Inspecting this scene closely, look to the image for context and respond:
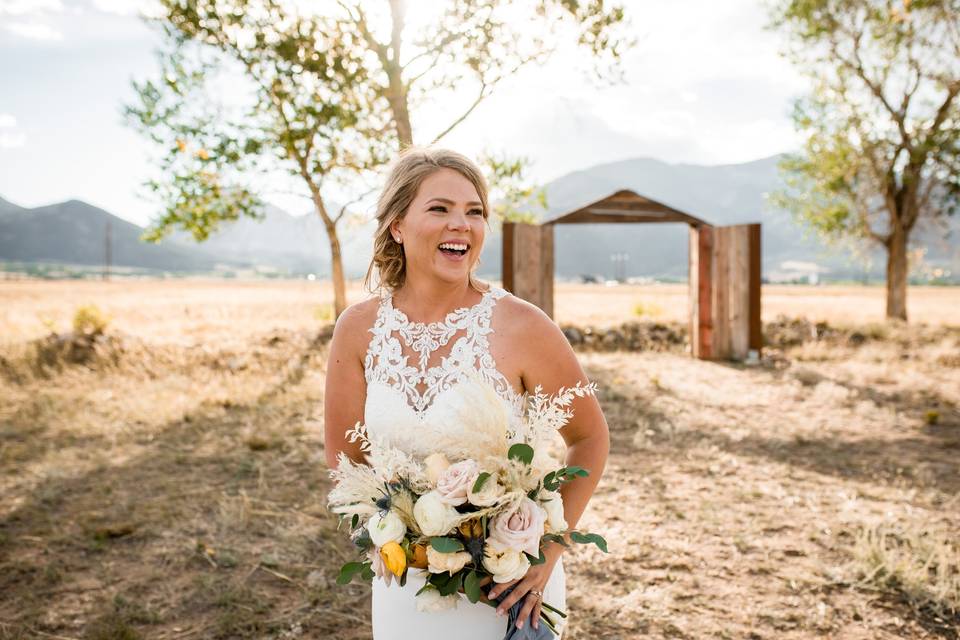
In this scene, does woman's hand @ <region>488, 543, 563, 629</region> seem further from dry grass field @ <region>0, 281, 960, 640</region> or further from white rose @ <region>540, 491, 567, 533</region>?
dry grass field @ <region>0, 281, 960, 640</region>

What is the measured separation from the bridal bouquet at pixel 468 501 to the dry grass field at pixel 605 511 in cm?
216

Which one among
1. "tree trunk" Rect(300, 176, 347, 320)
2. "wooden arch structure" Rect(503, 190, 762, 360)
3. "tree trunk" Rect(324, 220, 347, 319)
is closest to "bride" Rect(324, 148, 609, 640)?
"wooden arch structure" Rect(503, 190, 762, 360)

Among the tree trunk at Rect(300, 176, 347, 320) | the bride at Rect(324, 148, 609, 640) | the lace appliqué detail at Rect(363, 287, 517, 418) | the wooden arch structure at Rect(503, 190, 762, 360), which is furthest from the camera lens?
the tree trunk at Rect(300, 176, 347, 320)

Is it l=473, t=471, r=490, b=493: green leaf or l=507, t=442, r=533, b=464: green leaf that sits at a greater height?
l=507, t=442, r=533, b=464: green leaf

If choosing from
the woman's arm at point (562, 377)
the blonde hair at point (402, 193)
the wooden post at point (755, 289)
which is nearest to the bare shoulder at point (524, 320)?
the woman's arm at point (562, 377)

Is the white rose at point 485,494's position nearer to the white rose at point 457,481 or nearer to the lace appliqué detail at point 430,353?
the white rose at point 457,481

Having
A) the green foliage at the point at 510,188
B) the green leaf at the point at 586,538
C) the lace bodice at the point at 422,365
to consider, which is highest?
the green foliage at the point at 510,188

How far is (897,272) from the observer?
1911 cm

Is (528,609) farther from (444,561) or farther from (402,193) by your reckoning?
(402,193)

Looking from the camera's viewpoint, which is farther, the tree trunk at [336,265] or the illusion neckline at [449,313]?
the tree trunk at [336,265]

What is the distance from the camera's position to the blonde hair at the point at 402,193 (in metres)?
2.44

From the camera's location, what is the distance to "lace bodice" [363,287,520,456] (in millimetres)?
2275

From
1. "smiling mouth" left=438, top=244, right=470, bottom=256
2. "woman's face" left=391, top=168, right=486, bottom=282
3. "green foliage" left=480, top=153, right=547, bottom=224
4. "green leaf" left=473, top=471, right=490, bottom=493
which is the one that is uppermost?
"green foliage" left=480, top=153, right=547, bottom=224

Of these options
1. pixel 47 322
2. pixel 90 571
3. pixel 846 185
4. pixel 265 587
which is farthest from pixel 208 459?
pixel 846 185
